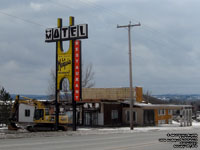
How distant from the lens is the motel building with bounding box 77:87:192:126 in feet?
175

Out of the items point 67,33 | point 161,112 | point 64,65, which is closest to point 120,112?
point 161,112

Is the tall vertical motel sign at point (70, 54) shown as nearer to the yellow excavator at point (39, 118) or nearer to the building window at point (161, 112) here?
the yellow excavator at point (39, 118)

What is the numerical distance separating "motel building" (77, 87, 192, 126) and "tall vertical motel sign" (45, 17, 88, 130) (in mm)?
9131

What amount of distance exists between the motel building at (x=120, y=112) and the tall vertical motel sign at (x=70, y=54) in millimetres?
9131

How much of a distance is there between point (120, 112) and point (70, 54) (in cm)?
2200

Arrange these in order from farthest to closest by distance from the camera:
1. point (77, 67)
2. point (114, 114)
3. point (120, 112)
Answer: point (120, 112) → point (114, 114) → point (77, 67)

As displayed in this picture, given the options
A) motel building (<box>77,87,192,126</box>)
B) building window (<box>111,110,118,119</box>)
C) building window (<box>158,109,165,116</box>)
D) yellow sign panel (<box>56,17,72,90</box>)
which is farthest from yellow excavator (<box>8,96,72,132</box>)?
building window (<box>158,109,165,116</box>)

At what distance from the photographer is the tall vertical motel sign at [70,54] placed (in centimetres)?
3741

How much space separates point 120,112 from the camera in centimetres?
5784

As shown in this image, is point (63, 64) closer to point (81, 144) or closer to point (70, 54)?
point (70, 54)

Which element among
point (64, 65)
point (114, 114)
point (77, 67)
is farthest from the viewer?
point (114, 114)

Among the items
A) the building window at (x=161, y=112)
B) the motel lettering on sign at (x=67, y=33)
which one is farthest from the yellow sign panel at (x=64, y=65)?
the building window at (x=161, y=112)

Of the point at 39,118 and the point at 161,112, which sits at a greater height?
the point at 161,112

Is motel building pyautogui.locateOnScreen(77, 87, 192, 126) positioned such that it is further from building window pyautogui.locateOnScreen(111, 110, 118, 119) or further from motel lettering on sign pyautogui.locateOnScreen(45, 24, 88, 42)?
motel lettering on sign pyautogui.locateOnScreen(45, 24, 88, 42)
